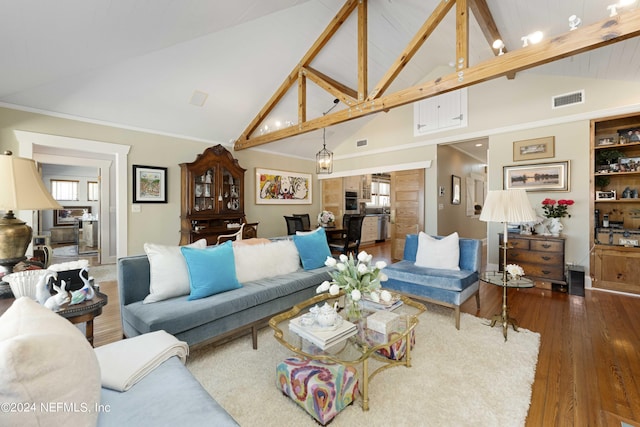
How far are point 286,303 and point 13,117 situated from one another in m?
4.44

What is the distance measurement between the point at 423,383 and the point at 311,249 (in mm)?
1728

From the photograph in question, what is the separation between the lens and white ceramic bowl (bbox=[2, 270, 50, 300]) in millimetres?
1499

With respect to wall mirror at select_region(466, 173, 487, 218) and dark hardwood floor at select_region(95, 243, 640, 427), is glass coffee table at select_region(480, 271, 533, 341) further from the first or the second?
wall mirror at select_region(466, 173, 487, 218)

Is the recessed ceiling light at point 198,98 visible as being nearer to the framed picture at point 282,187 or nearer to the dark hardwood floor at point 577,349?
the framed picture at point 282,187

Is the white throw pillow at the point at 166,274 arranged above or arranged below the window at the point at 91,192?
below

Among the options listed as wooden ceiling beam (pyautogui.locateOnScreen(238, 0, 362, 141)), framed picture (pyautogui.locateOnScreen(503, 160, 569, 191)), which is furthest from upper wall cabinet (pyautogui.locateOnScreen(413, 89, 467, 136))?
wooden ceiling beam (pyautogui.locateOnScreen(238, 0, 362, 141))

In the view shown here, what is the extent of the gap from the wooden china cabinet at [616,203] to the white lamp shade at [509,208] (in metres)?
2.36

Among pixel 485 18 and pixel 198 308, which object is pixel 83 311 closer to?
pixel 198 308

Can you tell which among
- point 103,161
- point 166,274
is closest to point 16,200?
point 166,274

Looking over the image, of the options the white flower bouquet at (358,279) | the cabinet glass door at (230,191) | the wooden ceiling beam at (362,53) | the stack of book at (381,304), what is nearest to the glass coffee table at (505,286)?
the stack of book at (381,304)

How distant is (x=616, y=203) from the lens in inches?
158

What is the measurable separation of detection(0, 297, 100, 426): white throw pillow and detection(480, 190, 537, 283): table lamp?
2.74m

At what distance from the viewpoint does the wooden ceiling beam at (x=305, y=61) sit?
3.99 m

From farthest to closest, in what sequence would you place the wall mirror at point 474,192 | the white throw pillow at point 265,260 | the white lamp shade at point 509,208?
the wall mirror at point 474,192 → the white throw pillow at point 265,260 → the white lamp shade at point 509,208
